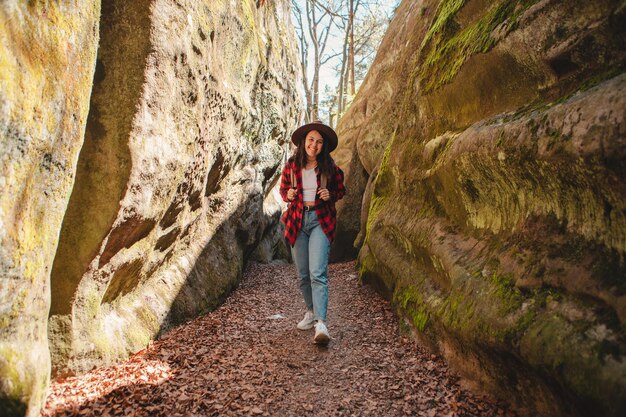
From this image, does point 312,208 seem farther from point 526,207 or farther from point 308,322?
point 526,207

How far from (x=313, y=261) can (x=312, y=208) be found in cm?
74

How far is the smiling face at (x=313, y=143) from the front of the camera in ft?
17.6

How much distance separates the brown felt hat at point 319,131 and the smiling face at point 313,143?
3.0 inches

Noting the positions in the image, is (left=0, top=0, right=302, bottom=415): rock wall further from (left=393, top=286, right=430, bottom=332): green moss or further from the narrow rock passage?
(left=393, top=286, right=430, bottom=332): green moss

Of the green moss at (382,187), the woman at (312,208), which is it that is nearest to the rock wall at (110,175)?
the woman at (312,208)

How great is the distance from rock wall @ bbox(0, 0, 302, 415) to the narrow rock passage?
0.46 metres

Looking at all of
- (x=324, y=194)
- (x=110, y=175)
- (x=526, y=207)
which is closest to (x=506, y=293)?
(x=526, y=207)

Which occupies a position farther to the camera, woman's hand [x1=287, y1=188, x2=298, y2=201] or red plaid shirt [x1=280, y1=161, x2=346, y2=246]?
woman's hand [x1=287, y1=188, x2=298, y2=201]

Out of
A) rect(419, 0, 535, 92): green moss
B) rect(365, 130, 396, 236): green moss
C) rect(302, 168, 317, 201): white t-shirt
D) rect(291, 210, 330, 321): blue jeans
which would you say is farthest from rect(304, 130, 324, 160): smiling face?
rect(365, 130, 396, 236): green moss

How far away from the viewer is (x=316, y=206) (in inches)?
207

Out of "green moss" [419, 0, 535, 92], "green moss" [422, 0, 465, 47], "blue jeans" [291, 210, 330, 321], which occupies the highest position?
"green moss" [422, 0, 465, 47]

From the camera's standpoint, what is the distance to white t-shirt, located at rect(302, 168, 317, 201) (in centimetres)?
535

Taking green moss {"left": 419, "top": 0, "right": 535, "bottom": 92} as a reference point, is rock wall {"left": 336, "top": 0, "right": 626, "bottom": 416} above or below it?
below

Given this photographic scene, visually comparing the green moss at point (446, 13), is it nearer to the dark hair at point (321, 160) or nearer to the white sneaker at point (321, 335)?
the dark hair at point (321, 160)
